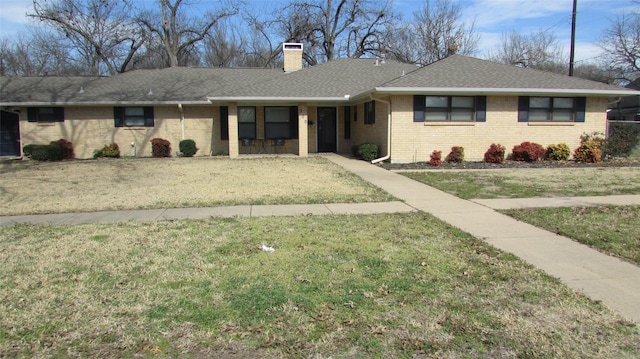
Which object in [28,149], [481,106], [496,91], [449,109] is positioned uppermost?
[496,91]

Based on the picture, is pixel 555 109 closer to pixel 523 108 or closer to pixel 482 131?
pixel 523 108

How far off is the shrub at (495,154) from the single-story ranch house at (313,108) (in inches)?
16.0

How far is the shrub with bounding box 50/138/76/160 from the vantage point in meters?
19.7

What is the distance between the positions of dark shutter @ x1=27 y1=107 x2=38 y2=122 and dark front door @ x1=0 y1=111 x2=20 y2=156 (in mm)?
2174

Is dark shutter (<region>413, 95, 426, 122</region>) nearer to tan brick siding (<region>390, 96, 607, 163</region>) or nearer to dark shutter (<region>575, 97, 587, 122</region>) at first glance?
tan brick siding (<region>390, 96, 607, 163</region>)

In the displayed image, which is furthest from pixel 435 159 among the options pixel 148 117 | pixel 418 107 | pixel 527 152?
pixel 148 117

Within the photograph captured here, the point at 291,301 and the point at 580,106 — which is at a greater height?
the point at 580,106

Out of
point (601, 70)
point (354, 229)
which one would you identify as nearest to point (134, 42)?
point (354, 229)

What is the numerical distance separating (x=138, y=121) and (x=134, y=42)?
19453mm

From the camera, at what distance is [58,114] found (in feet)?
66.7

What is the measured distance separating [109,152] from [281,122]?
791 centimetres

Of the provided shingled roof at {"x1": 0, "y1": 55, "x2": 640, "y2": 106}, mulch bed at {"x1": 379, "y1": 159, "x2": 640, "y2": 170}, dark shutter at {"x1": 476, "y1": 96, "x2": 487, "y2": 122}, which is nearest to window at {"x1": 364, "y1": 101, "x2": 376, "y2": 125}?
shingled roof at {"x1": 0, "y1": 55, "x2": 640, "y2": 106}

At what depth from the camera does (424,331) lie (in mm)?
3459

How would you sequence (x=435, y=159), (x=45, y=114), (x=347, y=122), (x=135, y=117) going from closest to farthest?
(x=435, y=159) → (x=45, y=114) → (x=135, y=117) → (x=347, y=122)
